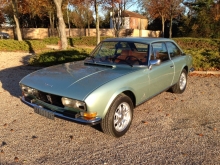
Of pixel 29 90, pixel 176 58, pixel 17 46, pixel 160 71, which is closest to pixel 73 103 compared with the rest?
pixel 29 90

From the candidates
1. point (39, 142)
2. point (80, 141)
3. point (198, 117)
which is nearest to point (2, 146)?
point (39, 142)

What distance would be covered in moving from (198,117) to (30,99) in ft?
10.7

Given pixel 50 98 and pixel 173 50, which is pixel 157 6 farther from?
pixel 50 98

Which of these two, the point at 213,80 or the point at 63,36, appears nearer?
the point at 213,80

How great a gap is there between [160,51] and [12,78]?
5.40 metres

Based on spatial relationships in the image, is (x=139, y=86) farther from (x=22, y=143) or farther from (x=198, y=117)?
(x=22, y=143)

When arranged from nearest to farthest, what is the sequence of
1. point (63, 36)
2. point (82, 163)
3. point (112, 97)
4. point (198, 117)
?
1. point (82, 163)
2. point (112, 97)
3. point (198, 117)
4. point (63, 36)

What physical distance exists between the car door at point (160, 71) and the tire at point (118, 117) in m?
0.75

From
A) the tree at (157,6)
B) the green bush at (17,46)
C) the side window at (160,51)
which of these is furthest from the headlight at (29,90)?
the tree at (157,6)

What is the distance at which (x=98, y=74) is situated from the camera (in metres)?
3.52

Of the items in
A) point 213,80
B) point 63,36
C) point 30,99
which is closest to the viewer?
point 30,99

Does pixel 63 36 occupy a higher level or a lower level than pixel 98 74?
higher

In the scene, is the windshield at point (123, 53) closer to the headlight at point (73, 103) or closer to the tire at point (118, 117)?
the tire at point (118, 117)

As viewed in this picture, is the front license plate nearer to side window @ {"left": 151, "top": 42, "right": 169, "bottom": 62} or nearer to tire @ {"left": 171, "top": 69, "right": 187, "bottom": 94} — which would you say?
side window @ {"left": 151, "top": 42, "right": 169, "bottom": 62}
